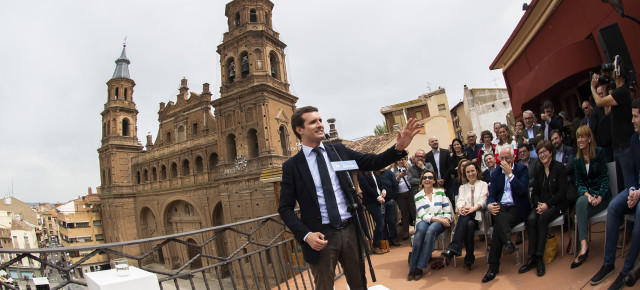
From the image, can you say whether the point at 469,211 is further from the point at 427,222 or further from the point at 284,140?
the point at 284,140

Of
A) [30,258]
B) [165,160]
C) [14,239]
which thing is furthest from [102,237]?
[30,258]

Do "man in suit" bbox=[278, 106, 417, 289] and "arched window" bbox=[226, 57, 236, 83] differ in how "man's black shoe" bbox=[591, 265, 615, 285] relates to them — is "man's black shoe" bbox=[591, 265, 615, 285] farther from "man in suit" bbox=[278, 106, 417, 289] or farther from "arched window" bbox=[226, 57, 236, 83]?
"arched window" bbox=[226, 57, 236, 83]

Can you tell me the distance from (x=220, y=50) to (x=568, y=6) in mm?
21480

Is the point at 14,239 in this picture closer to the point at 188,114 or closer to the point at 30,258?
the point at 188,114

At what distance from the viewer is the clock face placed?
853 inches

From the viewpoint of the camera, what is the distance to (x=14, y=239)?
36938mm

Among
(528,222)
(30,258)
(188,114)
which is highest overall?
(188,114)

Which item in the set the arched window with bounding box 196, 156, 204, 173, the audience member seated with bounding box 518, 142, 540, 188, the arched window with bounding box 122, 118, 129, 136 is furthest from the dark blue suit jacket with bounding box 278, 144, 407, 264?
the arched window with bounding box 122, 118, 129, 136

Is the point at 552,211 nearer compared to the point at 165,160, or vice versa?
the point at 552,211

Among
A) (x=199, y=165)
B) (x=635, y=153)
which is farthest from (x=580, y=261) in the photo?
(x=199, y=165)

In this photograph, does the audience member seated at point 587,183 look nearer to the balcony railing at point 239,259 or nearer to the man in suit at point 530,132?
the man in suit at point 530,132

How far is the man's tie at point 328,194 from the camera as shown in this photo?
2.36 meters

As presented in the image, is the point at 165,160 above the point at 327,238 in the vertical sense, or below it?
above

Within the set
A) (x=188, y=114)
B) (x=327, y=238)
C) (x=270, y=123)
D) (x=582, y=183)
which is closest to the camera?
(x=327, y=238)
